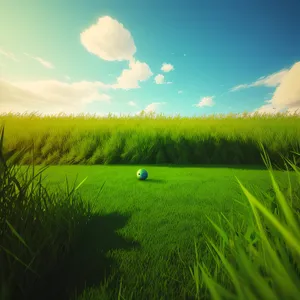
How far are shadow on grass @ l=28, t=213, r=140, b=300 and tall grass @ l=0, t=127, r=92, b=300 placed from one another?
0.02 m

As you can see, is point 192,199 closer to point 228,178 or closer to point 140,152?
point 228,178

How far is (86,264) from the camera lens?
0.96 meters

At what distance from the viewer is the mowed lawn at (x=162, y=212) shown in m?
0.92

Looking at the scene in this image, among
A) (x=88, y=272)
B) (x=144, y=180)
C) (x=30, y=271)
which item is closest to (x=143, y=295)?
(x=88, y=272)

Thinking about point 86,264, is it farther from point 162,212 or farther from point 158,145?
point 158,145

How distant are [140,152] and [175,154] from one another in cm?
61

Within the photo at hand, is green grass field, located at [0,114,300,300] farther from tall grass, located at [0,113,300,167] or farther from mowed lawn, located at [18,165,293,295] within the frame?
tall grass, located at [0,113,300,167]

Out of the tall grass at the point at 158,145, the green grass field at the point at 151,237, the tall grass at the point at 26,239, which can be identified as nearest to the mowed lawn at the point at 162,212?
the green grass field at the point at 151,237

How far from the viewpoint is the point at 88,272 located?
903mm

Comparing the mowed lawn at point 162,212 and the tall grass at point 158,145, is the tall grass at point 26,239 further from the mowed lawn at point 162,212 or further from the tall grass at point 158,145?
the tall grass at point 158,145

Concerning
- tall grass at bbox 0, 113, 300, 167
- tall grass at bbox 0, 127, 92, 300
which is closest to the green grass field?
tall grass at bbox 0, 127, 92, 300

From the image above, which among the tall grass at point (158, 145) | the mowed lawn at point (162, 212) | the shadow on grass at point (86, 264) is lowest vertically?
the shadow on grass at point (86, 264)

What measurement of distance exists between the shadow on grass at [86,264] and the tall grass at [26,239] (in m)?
0.02

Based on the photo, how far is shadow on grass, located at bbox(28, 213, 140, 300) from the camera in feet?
2.65
